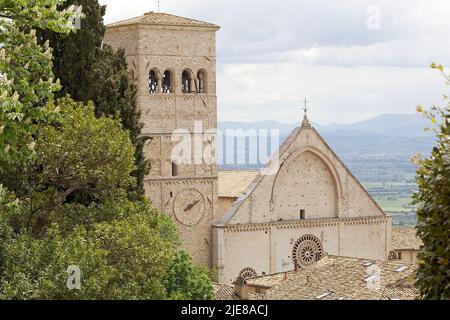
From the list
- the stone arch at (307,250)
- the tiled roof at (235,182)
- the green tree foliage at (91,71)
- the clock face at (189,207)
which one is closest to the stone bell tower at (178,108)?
the clock face at (189,207)

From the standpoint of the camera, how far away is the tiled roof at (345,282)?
113ft

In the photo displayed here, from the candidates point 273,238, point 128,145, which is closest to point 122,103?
point 128,145

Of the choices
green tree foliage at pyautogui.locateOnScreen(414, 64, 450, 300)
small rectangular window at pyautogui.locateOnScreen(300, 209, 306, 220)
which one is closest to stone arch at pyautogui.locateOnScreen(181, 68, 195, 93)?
small rectangular window at pyautogui.locateOnScreen(300, 209, 306, 220)

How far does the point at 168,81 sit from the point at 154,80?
2.94ft

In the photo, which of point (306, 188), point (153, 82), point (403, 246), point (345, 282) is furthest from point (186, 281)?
point (403, 246)

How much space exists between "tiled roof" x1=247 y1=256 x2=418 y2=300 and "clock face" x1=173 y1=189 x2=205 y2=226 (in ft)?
32.0

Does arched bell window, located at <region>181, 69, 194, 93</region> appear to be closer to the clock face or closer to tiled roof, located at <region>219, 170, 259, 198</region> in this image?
the clock face

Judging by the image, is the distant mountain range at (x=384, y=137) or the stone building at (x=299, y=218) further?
the distant mountain range at (x=384, y=137)

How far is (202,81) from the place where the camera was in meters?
50.6

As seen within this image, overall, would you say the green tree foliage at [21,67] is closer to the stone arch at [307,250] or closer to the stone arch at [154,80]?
the stone arch at [154,80]

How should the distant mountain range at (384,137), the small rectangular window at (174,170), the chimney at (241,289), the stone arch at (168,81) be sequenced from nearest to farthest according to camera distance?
the chimney at (241,289), the stone arch at (168,81), the small rectangular window at (174,170), the distant mountain range at (384,137)

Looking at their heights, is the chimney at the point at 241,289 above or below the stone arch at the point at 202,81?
below

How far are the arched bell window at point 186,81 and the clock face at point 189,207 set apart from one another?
4.76 meters

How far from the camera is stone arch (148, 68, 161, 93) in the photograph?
48.8m
